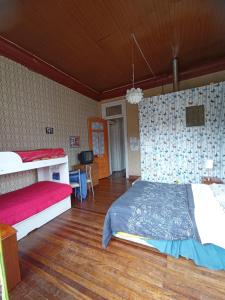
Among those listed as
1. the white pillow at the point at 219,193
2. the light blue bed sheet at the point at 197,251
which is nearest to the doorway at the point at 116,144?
the white pillow at the point at 219,193

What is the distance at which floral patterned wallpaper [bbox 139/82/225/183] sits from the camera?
3.16m

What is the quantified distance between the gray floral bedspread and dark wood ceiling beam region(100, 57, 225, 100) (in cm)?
328

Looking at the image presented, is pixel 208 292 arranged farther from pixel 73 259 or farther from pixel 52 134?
pixel 52 134

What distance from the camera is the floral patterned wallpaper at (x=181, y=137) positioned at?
316cm

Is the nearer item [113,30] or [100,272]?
[100,272]

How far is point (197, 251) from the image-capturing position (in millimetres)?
1502

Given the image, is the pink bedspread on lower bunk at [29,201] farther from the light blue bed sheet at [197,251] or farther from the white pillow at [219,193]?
the white pillow at [219,193]

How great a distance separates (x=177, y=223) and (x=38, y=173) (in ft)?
9.49

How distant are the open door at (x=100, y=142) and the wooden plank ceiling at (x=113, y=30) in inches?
76.2

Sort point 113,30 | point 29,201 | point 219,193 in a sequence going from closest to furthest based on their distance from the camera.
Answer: point 219,193 < point 29,201 < point 113,30

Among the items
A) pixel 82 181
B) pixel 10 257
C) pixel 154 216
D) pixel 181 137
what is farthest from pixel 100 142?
pixel 10 257

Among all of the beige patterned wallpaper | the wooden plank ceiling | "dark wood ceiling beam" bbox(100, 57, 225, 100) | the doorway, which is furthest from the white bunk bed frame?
the doorway

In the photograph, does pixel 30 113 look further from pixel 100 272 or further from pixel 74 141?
pixel 100 272

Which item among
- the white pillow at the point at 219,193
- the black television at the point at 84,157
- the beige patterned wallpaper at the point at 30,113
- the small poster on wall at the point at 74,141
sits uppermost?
the beige patterned wallpaper at the point at 30,113
